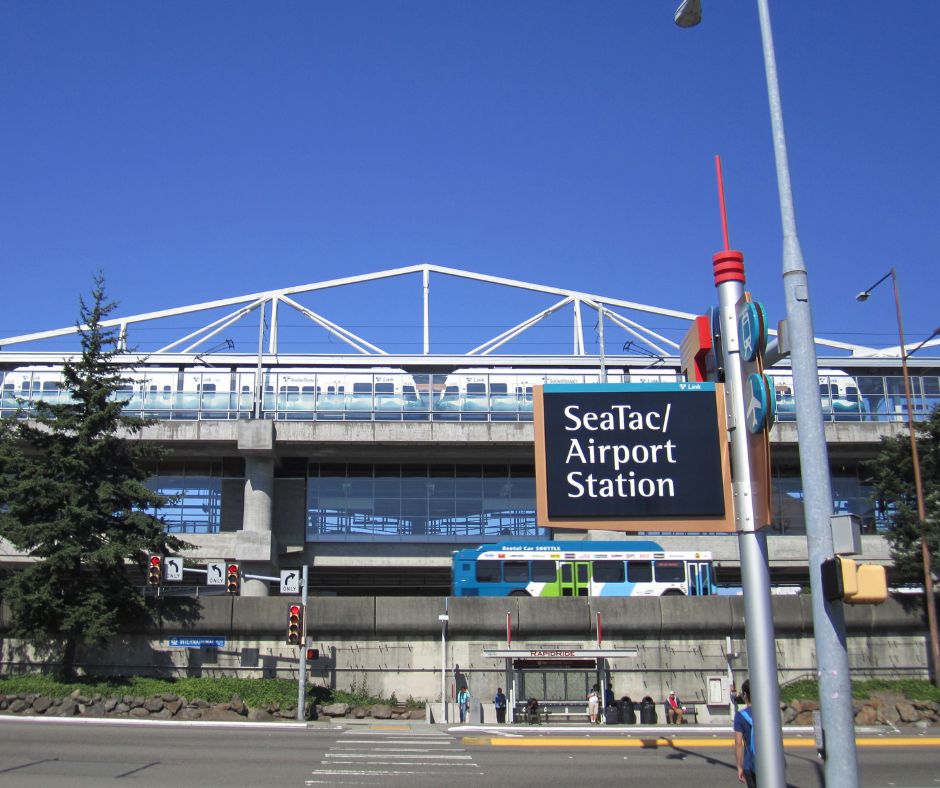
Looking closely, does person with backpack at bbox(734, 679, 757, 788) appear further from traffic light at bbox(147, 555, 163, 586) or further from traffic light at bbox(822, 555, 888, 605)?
traffic light at bbox(147, 555, 163, 586)

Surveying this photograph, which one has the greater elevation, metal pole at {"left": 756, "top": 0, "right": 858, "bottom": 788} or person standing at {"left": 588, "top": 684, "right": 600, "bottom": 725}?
metal pole at {"left": 756, "top": 0, "right": 858, "bottom": 788}

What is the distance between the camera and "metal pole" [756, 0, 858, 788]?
8.15m

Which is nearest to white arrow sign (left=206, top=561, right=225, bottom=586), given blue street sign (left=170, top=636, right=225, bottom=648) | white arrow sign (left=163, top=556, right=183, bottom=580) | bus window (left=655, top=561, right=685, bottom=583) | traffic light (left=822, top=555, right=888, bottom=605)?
white arrow sign (left=163, top=556, right=183, bottom=580)

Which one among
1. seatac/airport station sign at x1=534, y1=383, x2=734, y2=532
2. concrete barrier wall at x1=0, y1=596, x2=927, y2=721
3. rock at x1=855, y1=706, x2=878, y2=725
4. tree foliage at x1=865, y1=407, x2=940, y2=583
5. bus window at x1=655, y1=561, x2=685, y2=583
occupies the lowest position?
rock at x1=855, y1=706, x2=878, y2=725

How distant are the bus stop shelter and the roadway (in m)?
3.81

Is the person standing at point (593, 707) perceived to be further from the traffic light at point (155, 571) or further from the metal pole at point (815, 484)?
the metal pole at point (815, 484)

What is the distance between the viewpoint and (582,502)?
970 centimetres

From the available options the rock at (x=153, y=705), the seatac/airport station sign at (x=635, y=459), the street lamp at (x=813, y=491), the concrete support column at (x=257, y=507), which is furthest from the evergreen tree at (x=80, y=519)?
the street lamp at (x=813, y=491)

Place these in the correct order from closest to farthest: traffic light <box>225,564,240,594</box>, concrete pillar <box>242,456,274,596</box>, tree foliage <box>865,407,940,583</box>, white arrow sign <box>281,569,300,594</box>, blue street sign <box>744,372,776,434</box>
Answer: blue street sign <box>744,372,776,434</box>
traffic light <box>225,564,240,594</box>
white arrow sign <box>281,569,300,594</box>
tree foliage <box>865,407,940,583</box>
concrete pillar <box>242,456,274,596</box>

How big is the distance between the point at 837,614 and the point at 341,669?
29693mm

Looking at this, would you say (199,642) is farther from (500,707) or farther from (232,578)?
(500,707)

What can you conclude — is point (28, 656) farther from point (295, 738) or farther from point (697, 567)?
point (697, 567)

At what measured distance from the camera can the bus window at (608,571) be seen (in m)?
38.6

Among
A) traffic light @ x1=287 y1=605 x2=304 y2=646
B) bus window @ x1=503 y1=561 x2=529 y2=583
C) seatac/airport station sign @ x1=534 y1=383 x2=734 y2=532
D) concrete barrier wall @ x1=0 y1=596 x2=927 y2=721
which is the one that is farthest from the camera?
bus window @ x1=503 y1=561 x2=529 y2=583
